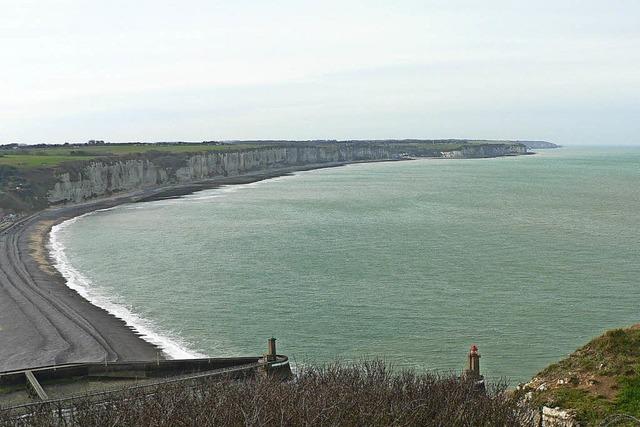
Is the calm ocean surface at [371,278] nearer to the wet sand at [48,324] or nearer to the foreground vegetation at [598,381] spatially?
the wet sand at [48,324]

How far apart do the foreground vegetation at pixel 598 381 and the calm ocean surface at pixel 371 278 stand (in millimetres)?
7219

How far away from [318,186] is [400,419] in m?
114

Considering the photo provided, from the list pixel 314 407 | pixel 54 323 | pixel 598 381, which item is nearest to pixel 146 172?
pixel 54 323

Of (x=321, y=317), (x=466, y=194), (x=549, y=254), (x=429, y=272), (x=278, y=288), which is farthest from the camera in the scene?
(x=466, y=194)

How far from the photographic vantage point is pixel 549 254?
49.3m

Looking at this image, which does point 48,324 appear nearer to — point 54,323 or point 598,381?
point 54,323

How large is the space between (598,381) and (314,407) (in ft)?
26.2

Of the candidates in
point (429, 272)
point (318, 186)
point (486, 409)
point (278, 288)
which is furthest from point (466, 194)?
point (486, 409)

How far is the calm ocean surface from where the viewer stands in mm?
29406

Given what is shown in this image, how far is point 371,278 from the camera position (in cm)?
4200

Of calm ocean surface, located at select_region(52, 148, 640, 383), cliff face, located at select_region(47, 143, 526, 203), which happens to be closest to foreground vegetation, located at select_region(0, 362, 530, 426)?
calm ocean surface, located at select_region(52, 148, 640, 383)

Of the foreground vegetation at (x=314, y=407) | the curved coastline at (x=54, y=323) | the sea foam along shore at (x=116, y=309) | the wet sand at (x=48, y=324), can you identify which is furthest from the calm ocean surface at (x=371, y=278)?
the foreground vegetation at (x=314, y=407)

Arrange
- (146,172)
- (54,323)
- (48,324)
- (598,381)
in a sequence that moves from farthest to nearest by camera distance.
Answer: (146,172), (54,323), (48,324), (598,381)

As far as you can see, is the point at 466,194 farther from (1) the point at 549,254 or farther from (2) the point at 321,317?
(2) the point at 321,317
